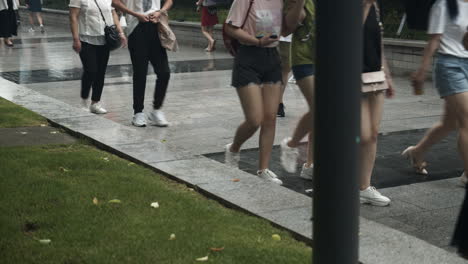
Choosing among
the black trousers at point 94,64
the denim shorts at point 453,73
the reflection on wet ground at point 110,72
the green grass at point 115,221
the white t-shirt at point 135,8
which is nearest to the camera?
the green grass at point 115,221

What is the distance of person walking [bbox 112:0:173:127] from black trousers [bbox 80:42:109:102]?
92cm

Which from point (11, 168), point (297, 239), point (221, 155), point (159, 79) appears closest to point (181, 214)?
point (297, 239)

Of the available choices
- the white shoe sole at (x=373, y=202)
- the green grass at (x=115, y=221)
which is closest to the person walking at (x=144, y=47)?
the green grass at (x=115, y=221)

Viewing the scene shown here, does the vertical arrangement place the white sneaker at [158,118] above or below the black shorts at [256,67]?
below

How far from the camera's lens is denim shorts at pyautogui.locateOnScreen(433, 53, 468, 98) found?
6387 millimetres

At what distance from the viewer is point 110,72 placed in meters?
15.9

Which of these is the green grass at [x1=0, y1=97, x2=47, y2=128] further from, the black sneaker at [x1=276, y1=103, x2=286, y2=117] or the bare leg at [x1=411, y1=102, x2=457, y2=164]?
the bare leg at [x1=411, y1=102, x2=457, y2=164]

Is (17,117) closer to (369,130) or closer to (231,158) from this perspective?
(231,158)

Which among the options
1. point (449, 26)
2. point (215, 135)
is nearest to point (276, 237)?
point (449, 26)

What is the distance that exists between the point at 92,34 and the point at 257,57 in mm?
4173

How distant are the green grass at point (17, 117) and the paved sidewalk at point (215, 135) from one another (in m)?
0.17

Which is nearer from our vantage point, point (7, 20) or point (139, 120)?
point (139, 120)

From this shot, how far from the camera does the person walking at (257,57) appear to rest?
22.0 ft

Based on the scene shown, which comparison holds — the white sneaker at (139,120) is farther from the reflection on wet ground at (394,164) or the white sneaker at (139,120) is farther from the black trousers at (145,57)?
the reflection on wet ground at (394,164)
